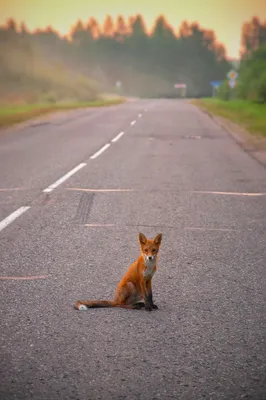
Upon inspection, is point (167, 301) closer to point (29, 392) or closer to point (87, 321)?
point (87, 321)

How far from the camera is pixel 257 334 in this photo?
405 centimetres

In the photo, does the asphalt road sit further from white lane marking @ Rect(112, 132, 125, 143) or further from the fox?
white lane marking @ Rect(112, 132, 125, 143)

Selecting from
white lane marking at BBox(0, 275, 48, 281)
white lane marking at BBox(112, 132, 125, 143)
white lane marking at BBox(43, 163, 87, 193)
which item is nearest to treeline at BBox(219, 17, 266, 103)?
white lane marking at BBox(112, 132, 125, 143)

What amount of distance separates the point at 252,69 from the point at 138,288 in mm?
62649

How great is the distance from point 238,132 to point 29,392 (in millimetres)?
22408

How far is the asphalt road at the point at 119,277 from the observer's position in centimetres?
341

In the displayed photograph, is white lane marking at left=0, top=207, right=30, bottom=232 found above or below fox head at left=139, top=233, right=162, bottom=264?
below

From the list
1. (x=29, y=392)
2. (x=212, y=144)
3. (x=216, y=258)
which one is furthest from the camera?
(x=212, y=144)

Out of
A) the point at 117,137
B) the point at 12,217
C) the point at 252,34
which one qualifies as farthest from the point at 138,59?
the point at 12,217

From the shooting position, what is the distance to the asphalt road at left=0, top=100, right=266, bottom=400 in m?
3.41

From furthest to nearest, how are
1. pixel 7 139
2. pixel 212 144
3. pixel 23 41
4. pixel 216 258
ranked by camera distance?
pixel 23 41 < pixel 7 139 < pixel 212 144 < pixel 216 258

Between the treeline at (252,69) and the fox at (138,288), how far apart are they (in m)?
44.3

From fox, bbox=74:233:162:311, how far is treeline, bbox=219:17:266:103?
4426 centimetres

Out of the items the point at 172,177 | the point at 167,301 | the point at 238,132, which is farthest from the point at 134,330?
the point at 238,132
